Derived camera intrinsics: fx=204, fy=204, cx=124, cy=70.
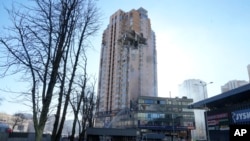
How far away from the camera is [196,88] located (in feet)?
370

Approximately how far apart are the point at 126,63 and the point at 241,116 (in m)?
69.4

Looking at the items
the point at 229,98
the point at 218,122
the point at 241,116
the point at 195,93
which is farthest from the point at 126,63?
the point at 241,116

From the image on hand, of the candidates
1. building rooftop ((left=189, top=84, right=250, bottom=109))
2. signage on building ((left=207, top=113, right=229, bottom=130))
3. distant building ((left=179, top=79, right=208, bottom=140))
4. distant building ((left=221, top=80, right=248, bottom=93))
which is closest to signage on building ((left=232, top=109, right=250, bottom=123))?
signage on building ((left=207, top=113, right=229, bottom=130))

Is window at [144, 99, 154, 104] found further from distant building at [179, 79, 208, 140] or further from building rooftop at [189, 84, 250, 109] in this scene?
building rooftop at [189, 84, 250, 109]

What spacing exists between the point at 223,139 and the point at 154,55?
2960 inches

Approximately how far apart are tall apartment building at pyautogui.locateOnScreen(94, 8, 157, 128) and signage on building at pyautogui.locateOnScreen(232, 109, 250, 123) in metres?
56.0

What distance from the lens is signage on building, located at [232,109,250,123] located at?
2870 cm

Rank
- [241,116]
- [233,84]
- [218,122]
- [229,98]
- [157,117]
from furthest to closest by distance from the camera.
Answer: [233,84]
[157,117]
[229,98]
[218,122]
[241,116]

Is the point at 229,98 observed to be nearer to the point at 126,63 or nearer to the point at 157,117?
the point at 157,117

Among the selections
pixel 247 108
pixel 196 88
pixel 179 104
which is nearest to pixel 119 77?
pixel 179 104

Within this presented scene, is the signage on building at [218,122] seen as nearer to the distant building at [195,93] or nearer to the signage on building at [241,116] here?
the signage on building at [241,116]

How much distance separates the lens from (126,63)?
96.7 m

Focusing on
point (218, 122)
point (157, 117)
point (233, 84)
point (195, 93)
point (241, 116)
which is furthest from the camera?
point (195, 93)

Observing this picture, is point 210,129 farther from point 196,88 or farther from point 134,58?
point 196,88
